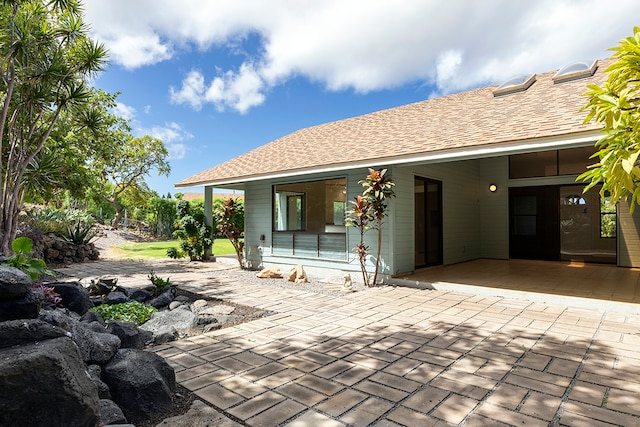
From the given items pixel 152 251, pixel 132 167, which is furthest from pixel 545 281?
pixel 132 167

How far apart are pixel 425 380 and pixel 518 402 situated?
0.68 meters

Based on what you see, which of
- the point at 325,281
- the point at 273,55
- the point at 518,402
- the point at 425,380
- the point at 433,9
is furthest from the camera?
the point at 273,55

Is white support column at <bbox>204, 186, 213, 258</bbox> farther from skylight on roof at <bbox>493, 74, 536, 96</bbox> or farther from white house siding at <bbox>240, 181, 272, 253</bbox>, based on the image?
skylight on roof at <bbox>493, 74, 536, 96</bbox>

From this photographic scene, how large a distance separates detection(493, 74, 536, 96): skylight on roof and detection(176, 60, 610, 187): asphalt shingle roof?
0.20 meters

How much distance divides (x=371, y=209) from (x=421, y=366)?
4407 millimetres

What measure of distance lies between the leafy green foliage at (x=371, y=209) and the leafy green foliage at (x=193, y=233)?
5967 millimetres

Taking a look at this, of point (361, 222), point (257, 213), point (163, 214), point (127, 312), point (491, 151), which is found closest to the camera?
point (127, 312)

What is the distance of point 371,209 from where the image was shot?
7.25 metres

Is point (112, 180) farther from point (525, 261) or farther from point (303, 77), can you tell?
point (525, 261)

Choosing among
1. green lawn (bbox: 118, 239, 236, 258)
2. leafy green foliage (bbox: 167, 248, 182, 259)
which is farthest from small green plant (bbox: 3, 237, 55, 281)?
green lawn (bbox: 118, 239, 236, 258)

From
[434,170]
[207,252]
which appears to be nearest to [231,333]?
[434,170]

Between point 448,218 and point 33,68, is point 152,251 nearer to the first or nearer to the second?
point 33,68

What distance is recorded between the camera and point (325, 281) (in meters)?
8.07

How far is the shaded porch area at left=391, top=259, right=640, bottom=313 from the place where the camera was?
5406mm
